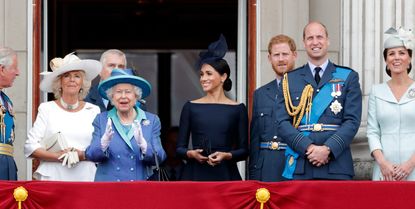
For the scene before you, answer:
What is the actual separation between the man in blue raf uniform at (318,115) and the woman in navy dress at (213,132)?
560 mm

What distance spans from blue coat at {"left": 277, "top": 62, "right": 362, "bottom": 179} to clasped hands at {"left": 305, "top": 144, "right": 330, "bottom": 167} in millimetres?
31

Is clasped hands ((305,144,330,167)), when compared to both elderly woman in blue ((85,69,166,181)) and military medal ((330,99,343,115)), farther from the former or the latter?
elderly woman in blue ((85,69,166,181))

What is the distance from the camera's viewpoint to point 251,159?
383 inches

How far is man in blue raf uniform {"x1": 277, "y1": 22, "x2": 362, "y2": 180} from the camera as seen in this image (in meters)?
8.93

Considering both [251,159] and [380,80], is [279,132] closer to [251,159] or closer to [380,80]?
[251,159]

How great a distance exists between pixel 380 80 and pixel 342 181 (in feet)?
8.17

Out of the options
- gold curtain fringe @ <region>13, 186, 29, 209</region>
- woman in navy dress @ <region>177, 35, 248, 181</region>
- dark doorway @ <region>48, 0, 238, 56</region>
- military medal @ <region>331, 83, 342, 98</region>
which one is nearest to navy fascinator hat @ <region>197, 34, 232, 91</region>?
woman in navy dress @ <region>177, 35, 248, 181</region>

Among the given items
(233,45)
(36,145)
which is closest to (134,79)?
(36,145)

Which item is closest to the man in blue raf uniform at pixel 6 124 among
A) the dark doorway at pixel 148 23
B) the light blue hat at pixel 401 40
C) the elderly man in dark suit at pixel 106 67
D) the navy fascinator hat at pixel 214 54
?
the elderly man in dark suit at pixel 106 67

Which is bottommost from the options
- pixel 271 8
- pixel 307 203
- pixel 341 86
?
pixel 307 203

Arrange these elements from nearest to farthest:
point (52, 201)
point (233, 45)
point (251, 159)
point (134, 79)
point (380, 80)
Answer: point (52, 201) < point (134, 79) < point (251, 159) < point (380, 80) < point (233, 45)

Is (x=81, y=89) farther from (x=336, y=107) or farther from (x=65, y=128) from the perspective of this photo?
(x=336, y=107)

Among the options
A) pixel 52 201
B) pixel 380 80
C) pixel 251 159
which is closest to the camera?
pixel 52 201

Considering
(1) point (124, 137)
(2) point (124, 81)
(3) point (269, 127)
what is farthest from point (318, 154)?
(2) point (124, 81)
